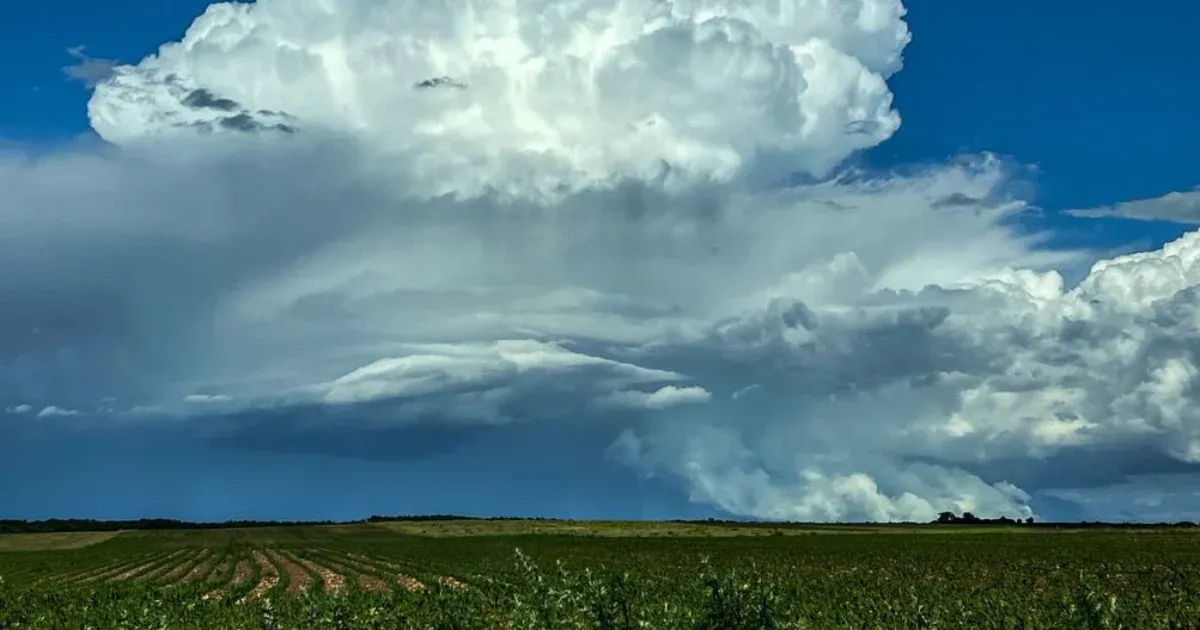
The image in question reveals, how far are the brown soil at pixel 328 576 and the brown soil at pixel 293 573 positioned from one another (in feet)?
2.50

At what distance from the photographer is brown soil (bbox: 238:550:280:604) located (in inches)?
1852

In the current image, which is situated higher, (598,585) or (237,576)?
(598,585)

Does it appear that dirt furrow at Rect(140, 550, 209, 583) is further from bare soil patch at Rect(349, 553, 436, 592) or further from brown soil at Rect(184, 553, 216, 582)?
bare soil patch at Rect(349, 553, 436, 592)

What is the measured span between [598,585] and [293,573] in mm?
55580

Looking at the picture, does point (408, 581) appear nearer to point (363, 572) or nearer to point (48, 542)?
point (363, 572)

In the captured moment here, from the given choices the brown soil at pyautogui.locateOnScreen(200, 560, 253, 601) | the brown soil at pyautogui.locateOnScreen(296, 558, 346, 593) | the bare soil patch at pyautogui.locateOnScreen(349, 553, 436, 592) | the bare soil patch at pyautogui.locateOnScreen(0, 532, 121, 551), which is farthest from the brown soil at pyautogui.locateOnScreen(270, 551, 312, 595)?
the bare soil patch at pyautogui.locateOnScreen(0, 532, 121, 551)

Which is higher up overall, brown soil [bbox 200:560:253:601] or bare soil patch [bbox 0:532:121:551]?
bare soil patch [bbox 0:532:121:551]

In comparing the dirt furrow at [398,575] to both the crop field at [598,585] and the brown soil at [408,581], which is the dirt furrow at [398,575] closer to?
the brown soil at [408,581]

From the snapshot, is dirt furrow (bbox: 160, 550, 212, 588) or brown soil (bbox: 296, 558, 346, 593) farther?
dirt furrow (bbox: 160, 550, 212, 588)

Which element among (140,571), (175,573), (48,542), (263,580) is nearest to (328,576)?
(263,580)

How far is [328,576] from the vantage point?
201ft

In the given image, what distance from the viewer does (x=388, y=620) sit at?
20.9 meters

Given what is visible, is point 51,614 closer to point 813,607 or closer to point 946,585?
point 813,607

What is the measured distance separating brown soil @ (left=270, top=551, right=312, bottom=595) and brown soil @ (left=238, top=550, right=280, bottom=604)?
792 millimetres
